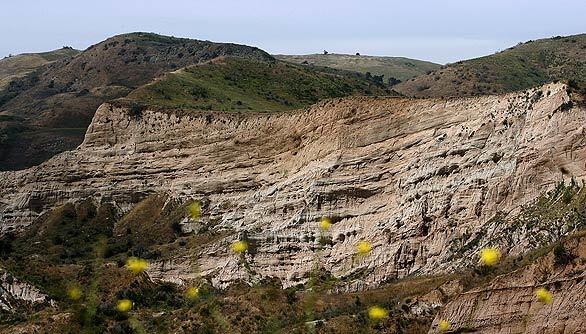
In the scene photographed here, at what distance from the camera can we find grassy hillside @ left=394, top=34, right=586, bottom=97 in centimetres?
9731

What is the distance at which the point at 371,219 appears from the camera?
1487 inches

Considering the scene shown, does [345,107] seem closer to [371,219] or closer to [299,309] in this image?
[371,219]

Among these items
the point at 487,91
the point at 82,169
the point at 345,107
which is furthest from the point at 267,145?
the point at 487,91

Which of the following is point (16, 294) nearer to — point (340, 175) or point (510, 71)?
point (340, 175)

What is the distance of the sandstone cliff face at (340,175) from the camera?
1294 inches

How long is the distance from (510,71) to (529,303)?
82.4 meters

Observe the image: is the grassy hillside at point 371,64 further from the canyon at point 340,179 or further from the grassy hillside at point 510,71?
the canyon at point 340,179

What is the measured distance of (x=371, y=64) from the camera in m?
182

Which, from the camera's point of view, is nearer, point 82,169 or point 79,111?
point 82,169

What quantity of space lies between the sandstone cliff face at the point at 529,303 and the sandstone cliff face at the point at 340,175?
4.05 metres

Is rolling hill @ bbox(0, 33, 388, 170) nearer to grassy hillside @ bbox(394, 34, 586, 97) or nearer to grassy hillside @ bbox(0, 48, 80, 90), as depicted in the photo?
grassy hillside @ bbox(0, 48, 80, 90)

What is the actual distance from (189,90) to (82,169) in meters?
14.1

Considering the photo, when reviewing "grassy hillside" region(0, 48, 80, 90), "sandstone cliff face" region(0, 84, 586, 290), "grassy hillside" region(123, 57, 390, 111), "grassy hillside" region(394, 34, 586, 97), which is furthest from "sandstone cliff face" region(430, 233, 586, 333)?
"grassy hillside" region(0, 48, 80, 90)

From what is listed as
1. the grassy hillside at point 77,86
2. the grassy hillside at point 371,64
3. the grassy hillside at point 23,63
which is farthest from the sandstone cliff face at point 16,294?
the grassy hillside at point 371,64
